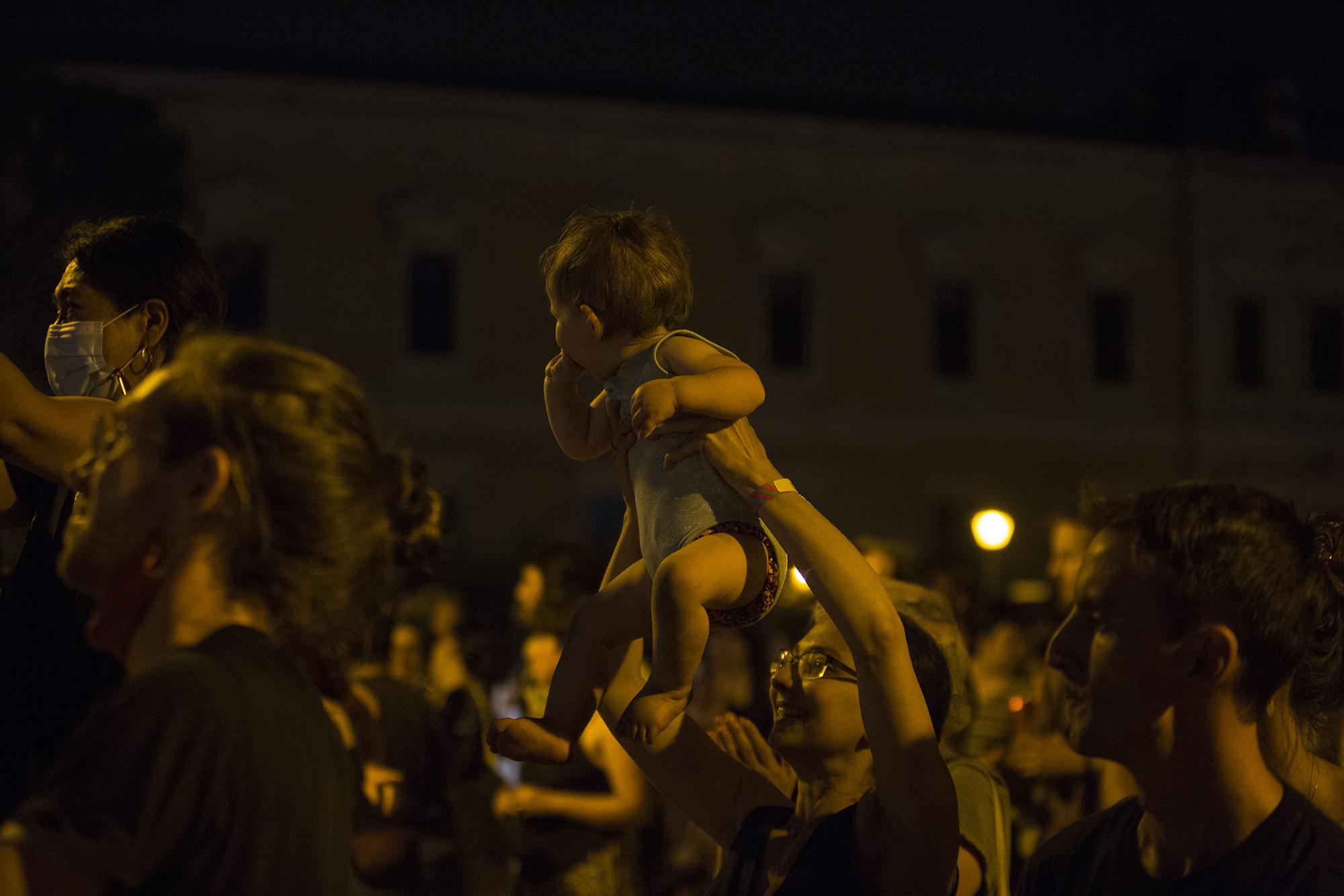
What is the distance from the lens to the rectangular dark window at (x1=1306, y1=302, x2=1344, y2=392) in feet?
87.7

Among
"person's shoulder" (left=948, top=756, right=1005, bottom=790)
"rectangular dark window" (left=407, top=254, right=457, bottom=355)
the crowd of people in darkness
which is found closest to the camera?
the crowd of people in darkness

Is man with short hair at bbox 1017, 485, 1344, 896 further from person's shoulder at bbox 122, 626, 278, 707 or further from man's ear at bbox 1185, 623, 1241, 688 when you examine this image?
person's shoulder at bbox 122, 626, 278, 707

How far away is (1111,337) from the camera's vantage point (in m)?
25.9

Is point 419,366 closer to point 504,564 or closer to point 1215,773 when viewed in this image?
point 504,564

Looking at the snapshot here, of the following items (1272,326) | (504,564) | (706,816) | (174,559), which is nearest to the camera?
(174,559)

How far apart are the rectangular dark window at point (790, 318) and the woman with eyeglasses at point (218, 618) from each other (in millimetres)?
22388

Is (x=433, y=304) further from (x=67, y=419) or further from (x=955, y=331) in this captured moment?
(x=67, y=419)

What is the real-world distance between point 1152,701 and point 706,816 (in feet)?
3.34

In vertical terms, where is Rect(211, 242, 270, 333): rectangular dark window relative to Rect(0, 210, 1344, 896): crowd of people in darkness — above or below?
above

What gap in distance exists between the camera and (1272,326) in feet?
86.2

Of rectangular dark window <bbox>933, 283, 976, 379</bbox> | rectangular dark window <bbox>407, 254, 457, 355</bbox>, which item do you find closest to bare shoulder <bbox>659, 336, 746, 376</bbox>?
rectangular dark window <bbox>407, 254, 457, 355</bbox>

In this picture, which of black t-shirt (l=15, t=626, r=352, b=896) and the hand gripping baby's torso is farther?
the hand gripping baby's torso

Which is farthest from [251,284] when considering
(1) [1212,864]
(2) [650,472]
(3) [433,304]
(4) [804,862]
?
(1) [1212,864]

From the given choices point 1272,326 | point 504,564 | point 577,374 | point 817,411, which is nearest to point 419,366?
point 504,564
